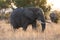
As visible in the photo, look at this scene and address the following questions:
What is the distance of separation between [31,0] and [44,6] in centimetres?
154

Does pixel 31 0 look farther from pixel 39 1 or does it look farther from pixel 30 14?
pixel 30 14

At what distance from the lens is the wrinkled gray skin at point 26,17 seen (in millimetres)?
15109

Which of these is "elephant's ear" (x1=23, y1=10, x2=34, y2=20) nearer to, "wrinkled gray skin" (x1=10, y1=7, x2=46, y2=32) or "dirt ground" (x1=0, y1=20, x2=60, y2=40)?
"wrinkled gray skin" (x1=10, y1=7, x2=46, y2=32)

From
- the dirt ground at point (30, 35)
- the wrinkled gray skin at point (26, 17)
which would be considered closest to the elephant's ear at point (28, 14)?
the wrinkled gray skin at point (26, 17)

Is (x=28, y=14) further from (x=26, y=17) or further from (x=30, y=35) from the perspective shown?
(x=30, y=35)

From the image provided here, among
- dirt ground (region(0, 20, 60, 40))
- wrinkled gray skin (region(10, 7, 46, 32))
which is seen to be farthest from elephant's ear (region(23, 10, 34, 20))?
dirt ground (region(0, 20, 60, 40))

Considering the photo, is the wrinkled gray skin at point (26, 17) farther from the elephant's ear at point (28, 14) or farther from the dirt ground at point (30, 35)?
the dirt ground at point (30, 35)

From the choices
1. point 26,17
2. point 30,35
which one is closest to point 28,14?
point 26,17

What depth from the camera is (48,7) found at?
29.0m

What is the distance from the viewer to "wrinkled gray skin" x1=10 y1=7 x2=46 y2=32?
15109mm

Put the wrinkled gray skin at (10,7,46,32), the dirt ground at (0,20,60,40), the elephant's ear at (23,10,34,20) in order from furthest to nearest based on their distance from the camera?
1. the elephant's ear at (23,10,34,20)
2. the wrinkled gray skin at (10,7,46,32)
3. the dirt ground at (0,20,60,40)

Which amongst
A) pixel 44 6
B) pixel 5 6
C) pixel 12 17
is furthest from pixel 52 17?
pixel 5 6

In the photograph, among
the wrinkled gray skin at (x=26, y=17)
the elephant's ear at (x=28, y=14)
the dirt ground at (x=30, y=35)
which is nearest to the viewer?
the dirt ground at (x=30, y=35)

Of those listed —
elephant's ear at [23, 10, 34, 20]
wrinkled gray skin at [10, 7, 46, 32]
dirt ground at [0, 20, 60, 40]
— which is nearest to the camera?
dirt ground at [0, 20, 60, 40]
